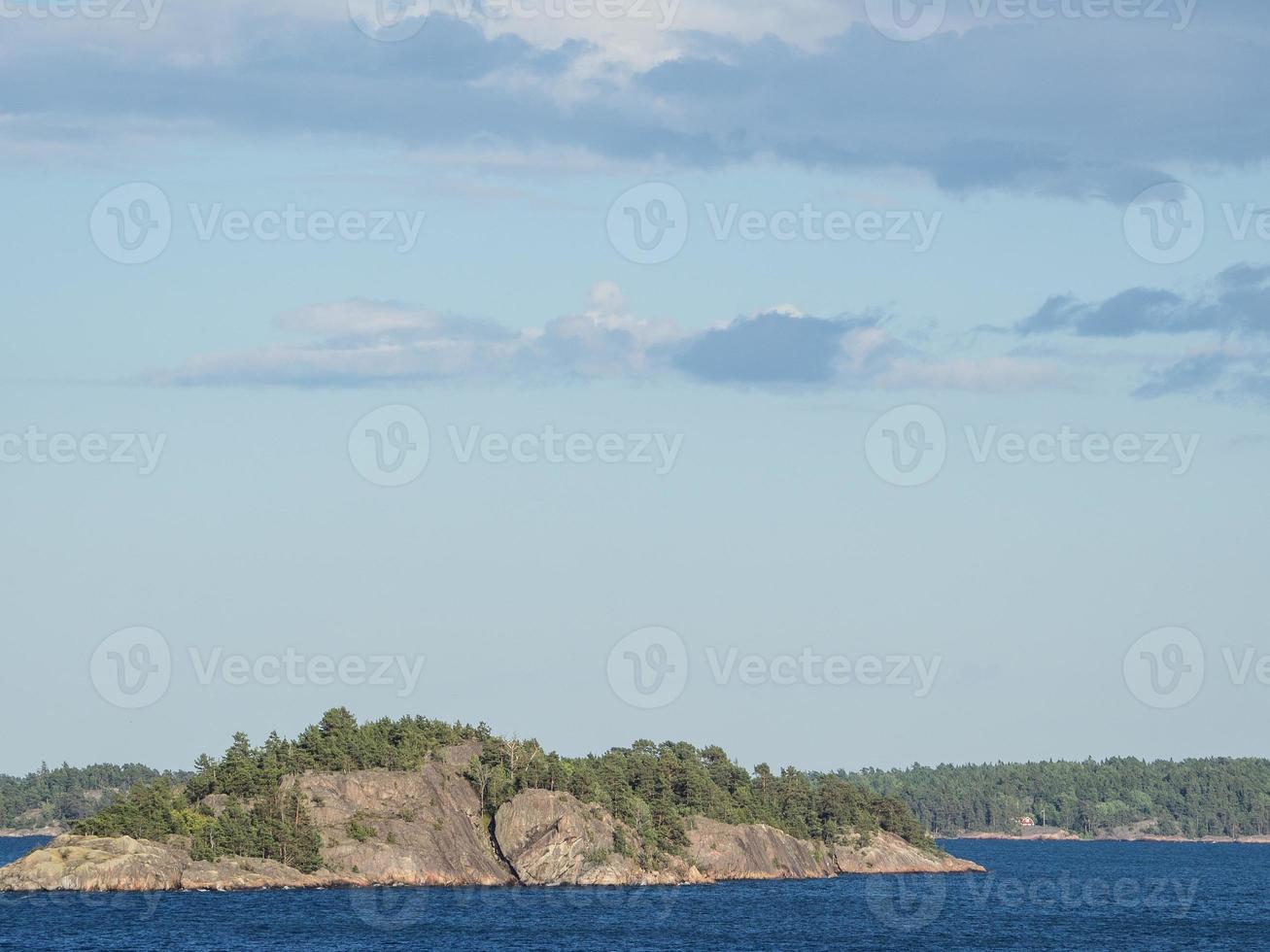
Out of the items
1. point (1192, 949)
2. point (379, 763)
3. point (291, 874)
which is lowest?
point (1192, 949)

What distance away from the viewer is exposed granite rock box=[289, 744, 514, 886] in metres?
171

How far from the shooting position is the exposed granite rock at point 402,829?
171 metres

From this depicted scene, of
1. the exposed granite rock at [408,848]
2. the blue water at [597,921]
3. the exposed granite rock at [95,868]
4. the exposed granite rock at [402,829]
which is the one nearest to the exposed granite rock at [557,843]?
the exposed granite rock at [408,848]

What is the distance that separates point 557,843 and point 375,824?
1815cm

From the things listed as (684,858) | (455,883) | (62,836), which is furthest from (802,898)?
(62,836)

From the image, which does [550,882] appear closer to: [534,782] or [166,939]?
[534,782]

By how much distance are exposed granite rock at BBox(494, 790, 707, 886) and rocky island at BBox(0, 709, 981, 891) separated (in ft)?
0.45

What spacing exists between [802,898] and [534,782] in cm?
2987

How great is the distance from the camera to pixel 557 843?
588ft

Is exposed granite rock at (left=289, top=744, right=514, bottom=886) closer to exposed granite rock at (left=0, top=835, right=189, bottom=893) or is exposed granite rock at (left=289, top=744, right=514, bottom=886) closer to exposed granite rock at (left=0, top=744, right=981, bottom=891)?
exposed granite rock at (left=0, top=744, right=981, bottom=891)

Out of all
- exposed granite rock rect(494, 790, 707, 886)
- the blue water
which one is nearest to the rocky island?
exposed granite rock rect(494, 790, 707, 886)

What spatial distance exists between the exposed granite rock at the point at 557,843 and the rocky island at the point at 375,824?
14 cm

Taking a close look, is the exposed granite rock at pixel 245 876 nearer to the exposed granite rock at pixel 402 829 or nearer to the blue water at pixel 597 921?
the blue water at pixel 597 921

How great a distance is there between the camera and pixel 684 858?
197250mm
